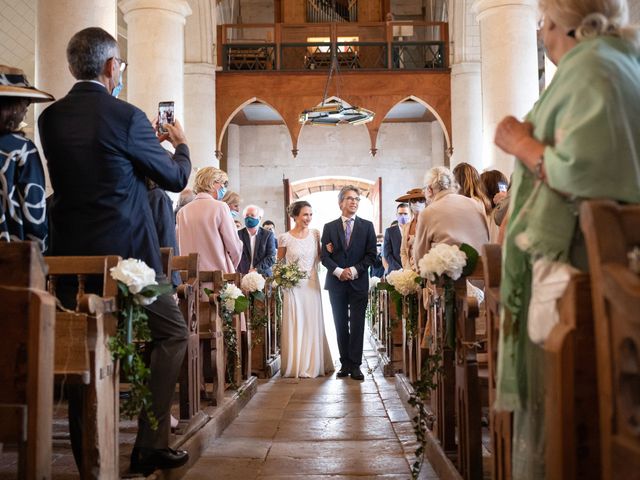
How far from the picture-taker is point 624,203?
2.01m

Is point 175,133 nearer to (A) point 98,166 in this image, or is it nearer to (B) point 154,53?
Result: (A) point 98,166

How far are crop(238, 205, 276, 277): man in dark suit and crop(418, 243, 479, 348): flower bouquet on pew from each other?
633 centimetres

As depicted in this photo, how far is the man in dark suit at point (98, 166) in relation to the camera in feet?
A: 10.5

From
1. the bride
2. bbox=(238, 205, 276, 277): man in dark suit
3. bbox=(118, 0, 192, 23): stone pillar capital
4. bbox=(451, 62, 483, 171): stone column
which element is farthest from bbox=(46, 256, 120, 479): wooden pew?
bbox=(451, 62, 483, 171): stone column

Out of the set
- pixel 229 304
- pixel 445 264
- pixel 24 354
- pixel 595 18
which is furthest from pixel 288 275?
pixel 595 18

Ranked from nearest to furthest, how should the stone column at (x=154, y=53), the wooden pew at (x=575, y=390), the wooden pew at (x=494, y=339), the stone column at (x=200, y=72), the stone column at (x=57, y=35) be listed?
the wooden pew at (x=575, y=390) → the wooden pew at (x=494, y=339) → the stone column at (x=57, y=35) → the stone column at (x=154, y=53) → the stone column at (x=200, y=72)

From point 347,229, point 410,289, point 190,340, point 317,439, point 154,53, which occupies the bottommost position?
point 317,439

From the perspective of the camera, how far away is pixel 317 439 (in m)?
4.91

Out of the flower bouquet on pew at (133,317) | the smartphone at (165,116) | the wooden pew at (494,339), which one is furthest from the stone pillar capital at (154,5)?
the wooden pew at (494,339)

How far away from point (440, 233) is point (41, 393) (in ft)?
9.91

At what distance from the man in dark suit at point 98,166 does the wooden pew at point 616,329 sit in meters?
1.97

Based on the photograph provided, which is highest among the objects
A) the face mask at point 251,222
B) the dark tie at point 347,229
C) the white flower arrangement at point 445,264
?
the face mask at point 251,222

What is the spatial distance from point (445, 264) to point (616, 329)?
1887mm

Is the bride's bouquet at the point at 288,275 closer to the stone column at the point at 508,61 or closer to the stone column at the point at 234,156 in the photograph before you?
the stone column at the point at 508,61
